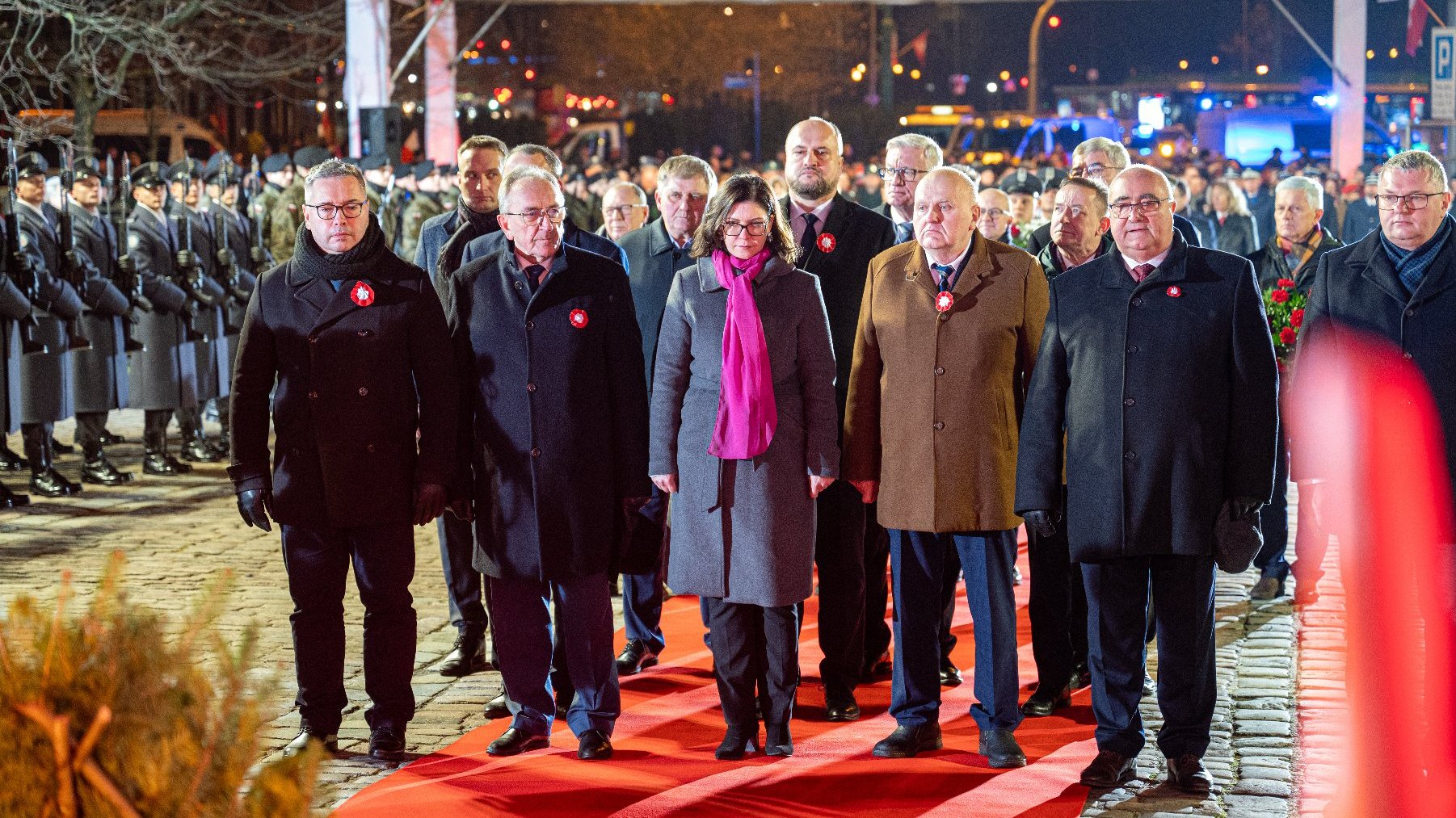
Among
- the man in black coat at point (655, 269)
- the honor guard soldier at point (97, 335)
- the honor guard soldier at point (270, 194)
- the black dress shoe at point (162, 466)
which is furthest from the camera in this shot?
the honor guard soldier at point (270, 194)

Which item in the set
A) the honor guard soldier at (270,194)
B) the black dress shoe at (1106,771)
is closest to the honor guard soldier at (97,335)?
the honor guard soldier at (270,194)

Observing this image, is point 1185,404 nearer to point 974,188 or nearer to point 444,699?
point 974,188

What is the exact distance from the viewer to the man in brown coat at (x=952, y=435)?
596cm

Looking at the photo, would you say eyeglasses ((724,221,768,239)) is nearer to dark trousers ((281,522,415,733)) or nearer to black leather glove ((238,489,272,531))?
dark trousers ((281,522,415,733))

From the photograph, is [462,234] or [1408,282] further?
[462,234]

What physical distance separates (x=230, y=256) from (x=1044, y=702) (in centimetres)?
926

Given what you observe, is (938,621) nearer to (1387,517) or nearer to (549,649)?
(549,649)

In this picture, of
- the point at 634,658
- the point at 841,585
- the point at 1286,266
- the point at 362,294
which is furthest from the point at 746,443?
the point at 1286,266

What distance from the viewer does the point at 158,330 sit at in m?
13.0

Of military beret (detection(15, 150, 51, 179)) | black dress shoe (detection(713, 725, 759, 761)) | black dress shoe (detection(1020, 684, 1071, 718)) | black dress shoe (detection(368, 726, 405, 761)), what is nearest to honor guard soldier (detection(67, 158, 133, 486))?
military beret (detection(15, 150, 51, 179))

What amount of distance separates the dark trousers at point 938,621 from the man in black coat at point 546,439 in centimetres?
99

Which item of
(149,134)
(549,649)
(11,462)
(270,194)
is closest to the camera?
(549,649)

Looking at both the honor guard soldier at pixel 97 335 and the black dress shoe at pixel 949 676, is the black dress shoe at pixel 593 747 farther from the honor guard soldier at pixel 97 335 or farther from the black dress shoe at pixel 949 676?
the honor guard soldier at pixel 97 335

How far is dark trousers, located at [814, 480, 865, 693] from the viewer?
6.66 m
